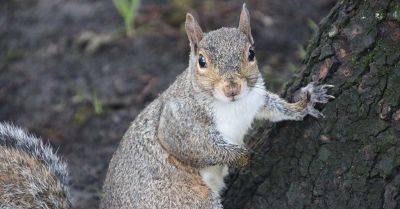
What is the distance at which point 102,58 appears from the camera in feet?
15.3

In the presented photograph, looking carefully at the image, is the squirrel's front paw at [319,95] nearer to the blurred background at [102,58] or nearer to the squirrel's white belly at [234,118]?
the squirrel's white belly at [234,118]

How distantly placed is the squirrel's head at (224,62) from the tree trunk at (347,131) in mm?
271

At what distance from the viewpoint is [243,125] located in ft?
8.74

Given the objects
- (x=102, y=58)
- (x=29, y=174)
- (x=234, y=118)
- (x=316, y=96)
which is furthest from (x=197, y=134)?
(x=102, y=58)

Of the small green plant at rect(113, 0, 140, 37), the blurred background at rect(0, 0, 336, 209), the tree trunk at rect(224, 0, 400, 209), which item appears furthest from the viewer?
the small green plant at rect(113, 0, 140, 37)

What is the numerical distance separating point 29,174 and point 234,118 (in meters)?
0.83

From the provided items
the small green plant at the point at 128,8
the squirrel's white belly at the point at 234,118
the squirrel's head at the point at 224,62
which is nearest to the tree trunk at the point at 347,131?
the squirrel's white belly at the point at 234,118

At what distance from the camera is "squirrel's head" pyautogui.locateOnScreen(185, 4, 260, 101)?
A: 2.45 m

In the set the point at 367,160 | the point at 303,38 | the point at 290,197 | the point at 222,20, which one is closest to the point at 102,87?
the point at 222,20

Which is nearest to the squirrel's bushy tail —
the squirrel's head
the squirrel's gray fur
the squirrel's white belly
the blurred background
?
the squirrel's gray fur

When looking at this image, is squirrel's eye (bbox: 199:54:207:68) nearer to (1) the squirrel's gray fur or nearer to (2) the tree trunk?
(1) the squirrel's gray fur

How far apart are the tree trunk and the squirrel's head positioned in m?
0.27

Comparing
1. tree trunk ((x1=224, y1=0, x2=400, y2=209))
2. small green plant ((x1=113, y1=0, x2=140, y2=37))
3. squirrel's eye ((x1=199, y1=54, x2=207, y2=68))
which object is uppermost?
small green plant ((x1=113, y1=0, x2=140, y2=37))

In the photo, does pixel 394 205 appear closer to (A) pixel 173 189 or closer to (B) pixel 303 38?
(A) pixel 173 189
